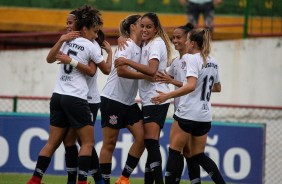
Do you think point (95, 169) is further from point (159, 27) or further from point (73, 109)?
point (159, 27)

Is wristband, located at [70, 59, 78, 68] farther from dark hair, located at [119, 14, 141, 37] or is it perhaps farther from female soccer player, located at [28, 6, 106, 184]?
dark hair, located at [119, 14, 141, 37]

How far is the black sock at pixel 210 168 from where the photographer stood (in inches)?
423

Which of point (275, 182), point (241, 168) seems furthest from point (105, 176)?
point (275, 182)

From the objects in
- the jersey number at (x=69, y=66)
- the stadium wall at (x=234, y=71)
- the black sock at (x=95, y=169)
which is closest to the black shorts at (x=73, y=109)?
the jersey number at (x=69, y=66)

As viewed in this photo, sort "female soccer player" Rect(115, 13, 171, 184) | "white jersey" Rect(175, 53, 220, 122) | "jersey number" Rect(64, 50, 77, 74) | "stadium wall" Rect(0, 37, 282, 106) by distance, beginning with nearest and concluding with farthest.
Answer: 1. "jersey number" Rect(64, 50, 77, 74)
2. "white jersey" Rect(175, 53, 220, 122)
3. "female soccer player" Rect(115, 13, 171, 184)
4. "stadium wall" Rect(0, 37, 282, 106)

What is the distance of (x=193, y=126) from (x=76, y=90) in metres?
1.47

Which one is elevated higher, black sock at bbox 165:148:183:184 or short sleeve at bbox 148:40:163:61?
short sleeve at bbox 148:40:163:61

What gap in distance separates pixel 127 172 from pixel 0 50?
803 cm

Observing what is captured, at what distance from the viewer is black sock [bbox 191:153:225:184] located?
1074 centimetres

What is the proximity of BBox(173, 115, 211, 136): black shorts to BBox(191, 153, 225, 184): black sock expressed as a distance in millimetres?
305

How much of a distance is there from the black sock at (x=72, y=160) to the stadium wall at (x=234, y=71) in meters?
7.57

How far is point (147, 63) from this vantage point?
10797 mm

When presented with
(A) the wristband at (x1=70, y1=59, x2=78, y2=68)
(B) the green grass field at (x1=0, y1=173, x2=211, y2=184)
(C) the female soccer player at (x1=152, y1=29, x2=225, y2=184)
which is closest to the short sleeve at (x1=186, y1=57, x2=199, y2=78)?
(C) the female soccer player at (x1=152, y1=29, x2=225, y2=184)

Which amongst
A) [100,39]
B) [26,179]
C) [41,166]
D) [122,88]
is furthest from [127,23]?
[26,179]
